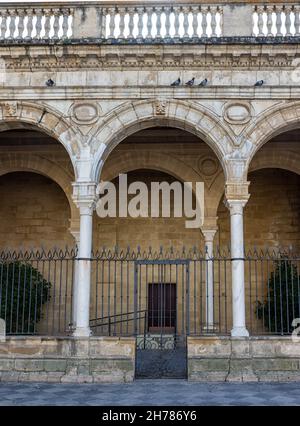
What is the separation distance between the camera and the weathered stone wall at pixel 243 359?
805 centimetres

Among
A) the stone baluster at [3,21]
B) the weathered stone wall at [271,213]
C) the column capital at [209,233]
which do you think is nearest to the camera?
the stone baluster at [3,21]

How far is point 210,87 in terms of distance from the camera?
352 inches

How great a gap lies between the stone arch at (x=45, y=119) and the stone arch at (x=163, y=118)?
379 mm

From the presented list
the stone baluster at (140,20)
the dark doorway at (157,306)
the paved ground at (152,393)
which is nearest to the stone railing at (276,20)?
the stone baluster at (140,20)

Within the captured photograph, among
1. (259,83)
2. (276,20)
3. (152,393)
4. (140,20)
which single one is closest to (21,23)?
(140,20)

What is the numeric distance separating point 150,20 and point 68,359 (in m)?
5.90

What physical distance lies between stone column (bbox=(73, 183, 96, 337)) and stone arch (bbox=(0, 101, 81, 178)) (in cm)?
41

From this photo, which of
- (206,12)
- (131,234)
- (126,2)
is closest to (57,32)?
(126,2)

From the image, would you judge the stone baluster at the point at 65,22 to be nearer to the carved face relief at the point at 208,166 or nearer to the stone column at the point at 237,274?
the carved face relief at the point at 208,166

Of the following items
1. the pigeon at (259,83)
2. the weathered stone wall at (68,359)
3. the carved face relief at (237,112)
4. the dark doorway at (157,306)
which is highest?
the pigeon at (259,83)

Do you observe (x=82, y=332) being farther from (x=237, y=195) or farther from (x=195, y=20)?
(x=195, y=20)

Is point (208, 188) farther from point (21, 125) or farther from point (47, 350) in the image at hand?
point (47, 350)

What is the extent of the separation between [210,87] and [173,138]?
8.71 ft

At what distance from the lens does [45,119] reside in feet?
29.5
